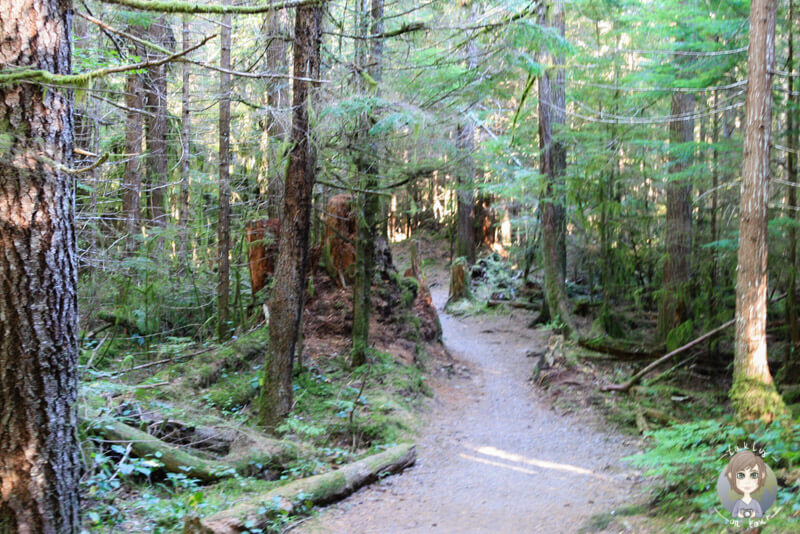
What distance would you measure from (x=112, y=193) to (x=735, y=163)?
12.2 metres

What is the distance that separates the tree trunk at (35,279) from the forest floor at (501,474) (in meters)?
2.52

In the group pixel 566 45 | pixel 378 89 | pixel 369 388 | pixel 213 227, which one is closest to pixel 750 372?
pixel 566 45

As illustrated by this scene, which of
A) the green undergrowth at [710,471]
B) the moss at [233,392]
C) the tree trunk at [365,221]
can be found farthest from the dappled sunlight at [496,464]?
the moss at [233,392]

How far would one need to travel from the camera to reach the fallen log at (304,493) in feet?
16.8

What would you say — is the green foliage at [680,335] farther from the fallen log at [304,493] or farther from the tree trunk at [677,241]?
the fallen log at [304,493]

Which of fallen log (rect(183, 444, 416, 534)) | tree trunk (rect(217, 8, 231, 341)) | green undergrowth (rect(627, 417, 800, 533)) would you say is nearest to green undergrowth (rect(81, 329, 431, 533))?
fallen log (rect(183, 444, 416, 534))

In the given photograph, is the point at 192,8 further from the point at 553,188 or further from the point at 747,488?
the point at 553,188

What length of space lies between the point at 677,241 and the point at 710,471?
7.40 m

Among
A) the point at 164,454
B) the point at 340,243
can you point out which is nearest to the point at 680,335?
the point at 340,243

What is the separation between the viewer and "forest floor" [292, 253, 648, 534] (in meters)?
5.98

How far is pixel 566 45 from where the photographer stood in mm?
8602

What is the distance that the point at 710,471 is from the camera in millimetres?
5613

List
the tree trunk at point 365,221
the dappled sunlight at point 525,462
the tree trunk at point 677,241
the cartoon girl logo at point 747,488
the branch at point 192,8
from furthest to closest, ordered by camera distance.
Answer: the tree trunk at point 677,241, the tree trunk at point 365,221, the dappled sunlight at point 525,462, the cartoon girl logo at point 747,488, the branch at point 192,8

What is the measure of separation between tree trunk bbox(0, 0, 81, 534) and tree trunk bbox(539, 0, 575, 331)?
36.7 feet
